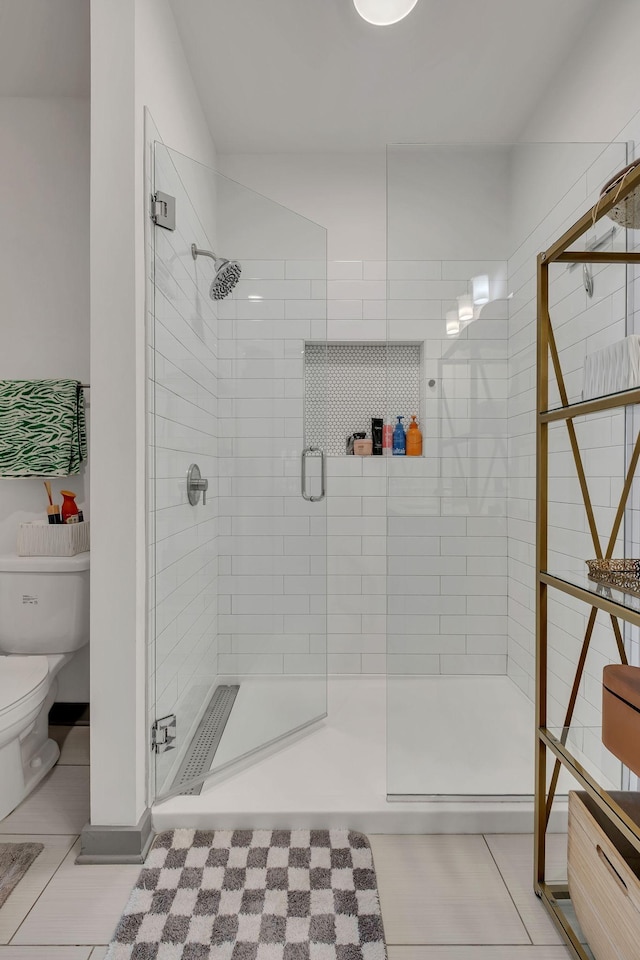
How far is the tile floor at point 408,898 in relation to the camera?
130 cm

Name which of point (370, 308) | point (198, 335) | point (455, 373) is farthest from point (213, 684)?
point (370, 308)

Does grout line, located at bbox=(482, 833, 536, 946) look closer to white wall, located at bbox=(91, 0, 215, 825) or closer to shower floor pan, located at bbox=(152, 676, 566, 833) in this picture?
shower floor pan, located at bbox=(152, 676, 566, 833)

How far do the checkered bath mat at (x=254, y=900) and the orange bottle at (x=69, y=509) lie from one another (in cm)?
121

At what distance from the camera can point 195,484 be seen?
2010mm

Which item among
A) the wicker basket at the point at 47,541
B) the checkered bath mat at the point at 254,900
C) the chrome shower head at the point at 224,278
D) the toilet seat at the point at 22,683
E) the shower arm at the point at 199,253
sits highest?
the shower arm at the point at 199,253

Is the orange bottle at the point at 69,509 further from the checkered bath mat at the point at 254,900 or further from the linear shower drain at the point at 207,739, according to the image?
the checkered bath mat at the point at 254,900

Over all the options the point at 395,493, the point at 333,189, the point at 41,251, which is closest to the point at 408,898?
the point at 395,493

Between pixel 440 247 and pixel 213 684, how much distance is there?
67.3 inches

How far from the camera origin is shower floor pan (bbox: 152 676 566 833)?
1714 millimetres

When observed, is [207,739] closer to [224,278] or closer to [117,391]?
[117,391]

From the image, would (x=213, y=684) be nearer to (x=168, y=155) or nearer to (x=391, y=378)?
(x=391, y=378)

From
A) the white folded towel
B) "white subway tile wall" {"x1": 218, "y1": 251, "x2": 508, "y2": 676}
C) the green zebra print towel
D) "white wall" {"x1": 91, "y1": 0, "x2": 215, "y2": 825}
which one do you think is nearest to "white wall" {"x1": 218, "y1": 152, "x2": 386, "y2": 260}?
"white subway tile wall" {"x1": 218, "y1": 251, "x2": 508, "y2": 676}

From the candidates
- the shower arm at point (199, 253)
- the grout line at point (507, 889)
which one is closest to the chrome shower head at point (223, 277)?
the shower arm at point (199, 253)

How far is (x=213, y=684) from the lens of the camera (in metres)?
2.08
